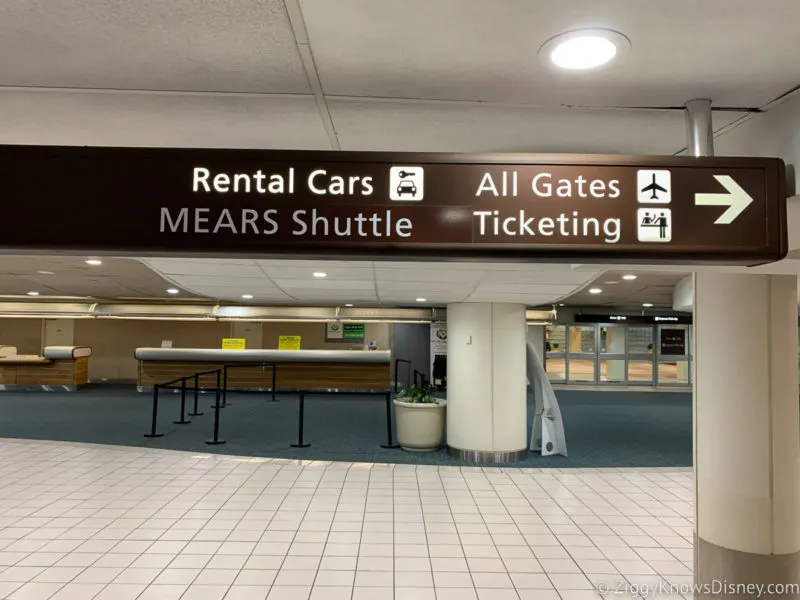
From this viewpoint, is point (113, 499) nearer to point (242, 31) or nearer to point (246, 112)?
point (246, 112)

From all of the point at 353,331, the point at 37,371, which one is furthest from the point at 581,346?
the point at 37,371

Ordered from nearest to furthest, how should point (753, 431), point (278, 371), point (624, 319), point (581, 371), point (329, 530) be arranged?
point (753, 431), point (329, 530), point (278, 371), point (624, 319), point (581, 371)

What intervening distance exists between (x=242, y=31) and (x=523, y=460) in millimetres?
6971

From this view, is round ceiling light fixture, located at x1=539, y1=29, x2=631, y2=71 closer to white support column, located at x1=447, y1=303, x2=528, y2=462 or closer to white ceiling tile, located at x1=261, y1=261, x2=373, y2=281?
white ceiling tile, located at x1=261, y1=261, x2=373, y2=281

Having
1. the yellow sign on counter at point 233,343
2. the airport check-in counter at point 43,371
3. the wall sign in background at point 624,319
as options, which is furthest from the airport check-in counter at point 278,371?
the wall sign in background at point 624,319

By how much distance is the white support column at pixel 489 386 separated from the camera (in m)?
7.36

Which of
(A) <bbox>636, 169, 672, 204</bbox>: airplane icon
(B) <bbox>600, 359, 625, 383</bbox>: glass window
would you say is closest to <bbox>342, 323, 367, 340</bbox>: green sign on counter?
(B) <bbox>600, 359, 625, 383</bbox>: glass window

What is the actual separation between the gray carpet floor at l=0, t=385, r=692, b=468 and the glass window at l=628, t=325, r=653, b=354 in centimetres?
299

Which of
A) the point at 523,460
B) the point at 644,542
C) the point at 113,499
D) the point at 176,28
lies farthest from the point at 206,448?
the point at 176,28

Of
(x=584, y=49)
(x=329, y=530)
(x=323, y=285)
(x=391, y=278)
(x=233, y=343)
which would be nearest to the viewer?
(x=584, y=49)

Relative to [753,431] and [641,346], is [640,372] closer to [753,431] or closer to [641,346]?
[641,346]

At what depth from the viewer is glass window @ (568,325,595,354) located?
17.0 m

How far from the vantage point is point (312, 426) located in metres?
9.58

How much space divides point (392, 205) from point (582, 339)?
16761 mm
